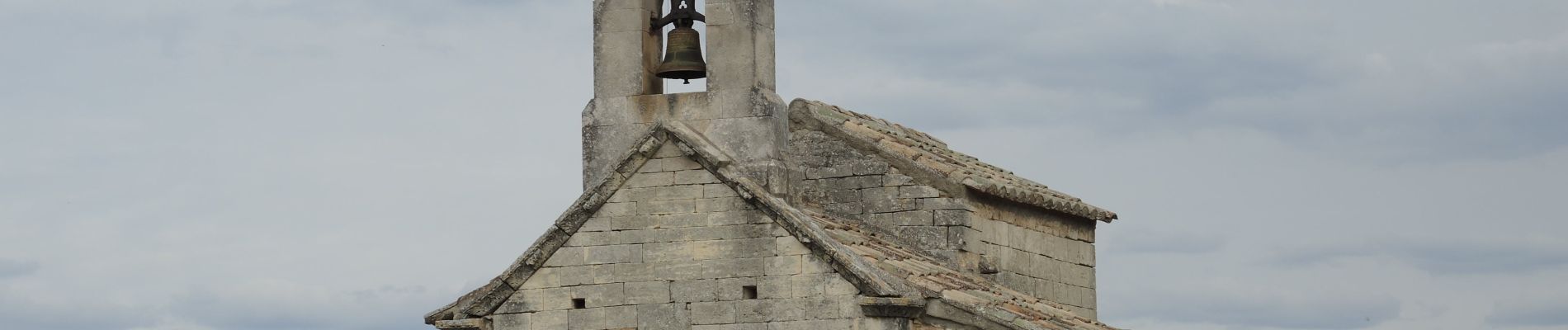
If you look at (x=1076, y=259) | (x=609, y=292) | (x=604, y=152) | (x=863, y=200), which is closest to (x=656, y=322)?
(x=609, y=292)

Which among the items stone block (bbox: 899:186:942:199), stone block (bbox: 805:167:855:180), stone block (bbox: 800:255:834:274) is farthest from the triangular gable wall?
stone block (bbox: 899:186:942:199)

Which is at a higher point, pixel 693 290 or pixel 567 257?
pixel 567 257

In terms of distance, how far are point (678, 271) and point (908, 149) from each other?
150 inches

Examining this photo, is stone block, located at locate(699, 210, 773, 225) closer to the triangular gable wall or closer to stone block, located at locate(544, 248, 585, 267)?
the triangular gable wall

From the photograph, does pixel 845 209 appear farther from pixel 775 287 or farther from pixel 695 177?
pixel 775 287

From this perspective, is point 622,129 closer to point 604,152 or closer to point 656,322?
point 604,152

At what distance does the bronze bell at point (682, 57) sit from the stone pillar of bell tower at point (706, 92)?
0.51ft

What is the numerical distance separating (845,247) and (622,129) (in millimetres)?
2544

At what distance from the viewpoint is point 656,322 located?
20688 millimetres

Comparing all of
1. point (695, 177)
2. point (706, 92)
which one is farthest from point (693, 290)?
point (706, 92)

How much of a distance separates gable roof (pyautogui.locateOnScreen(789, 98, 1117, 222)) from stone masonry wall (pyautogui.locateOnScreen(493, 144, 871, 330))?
2.94 m

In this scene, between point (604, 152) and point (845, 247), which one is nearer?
point (845, 247)

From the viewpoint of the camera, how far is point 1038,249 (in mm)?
25250

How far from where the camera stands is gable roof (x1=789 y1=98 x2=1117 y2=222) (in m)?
23.4
